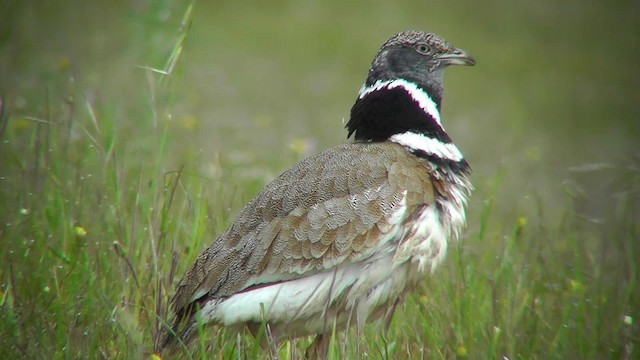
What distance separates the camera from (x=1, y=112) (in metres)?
4.93

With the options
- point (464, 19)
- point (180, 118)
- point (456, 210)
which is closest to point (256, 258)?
point (456, 210)

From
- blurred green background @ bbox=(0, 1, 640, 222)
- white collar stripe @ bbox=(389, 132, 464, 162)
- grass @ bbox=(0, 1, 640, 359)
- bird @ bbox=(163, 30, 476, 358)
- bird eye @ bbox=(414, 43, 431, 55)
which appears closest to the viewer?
bird @ bbox=(163, 30, 476, 358)

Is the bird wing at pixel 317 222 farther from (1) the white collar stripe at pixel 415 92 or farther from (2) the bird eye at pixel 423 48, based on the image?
(2) the bird eye at pixel 423 48

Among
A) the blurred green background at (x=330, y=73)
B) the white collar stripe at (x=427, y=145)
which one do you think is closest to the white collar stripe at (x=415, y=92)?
the white collar stripe at (x=427, y=145)

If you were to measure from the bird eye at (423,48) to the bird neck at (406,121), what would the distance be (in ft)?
0.60

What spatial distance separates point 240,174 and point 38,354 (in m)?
3.67

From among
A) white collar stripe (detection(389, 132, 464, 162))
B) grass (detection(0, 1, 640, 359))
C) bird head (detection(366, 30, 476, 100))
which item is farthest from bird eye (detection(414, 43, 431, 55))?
grass (detection(0, 1, 640, 359))

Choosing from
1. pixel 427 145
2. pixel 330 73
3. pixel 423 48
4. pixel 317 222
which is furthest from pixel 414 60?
pixel 330 73

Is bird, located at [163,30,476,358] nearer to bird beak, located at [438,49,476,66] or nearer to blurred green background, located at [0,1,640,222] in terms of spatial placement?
bird beak, located at [438,49,476,66]

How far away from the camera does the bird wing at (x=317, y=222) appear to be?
4238 millimetres

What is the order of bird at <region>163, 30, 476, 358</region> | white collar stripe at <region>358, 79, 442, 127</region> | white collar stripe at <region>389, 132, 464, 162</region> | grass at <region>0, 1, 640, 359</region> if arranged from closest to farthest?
bird at <region>163, 30, 476, 358</region>
grass at <region>0, 1, 640, 359</region>
white collar stripe at <region>389, 132, 464, 162</region>
white collar stripe at <region>358, 79, 442, 127</region>

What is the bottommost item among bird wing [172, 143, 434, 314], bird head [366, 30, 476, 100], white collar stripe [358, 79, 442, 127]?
bird wing [172, 143, 434, 314]

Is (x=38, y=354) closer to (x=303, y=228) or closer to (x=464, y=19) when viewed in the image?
(x=303, y=228)

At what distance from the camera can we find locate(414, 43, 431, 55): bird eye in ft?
16.1
